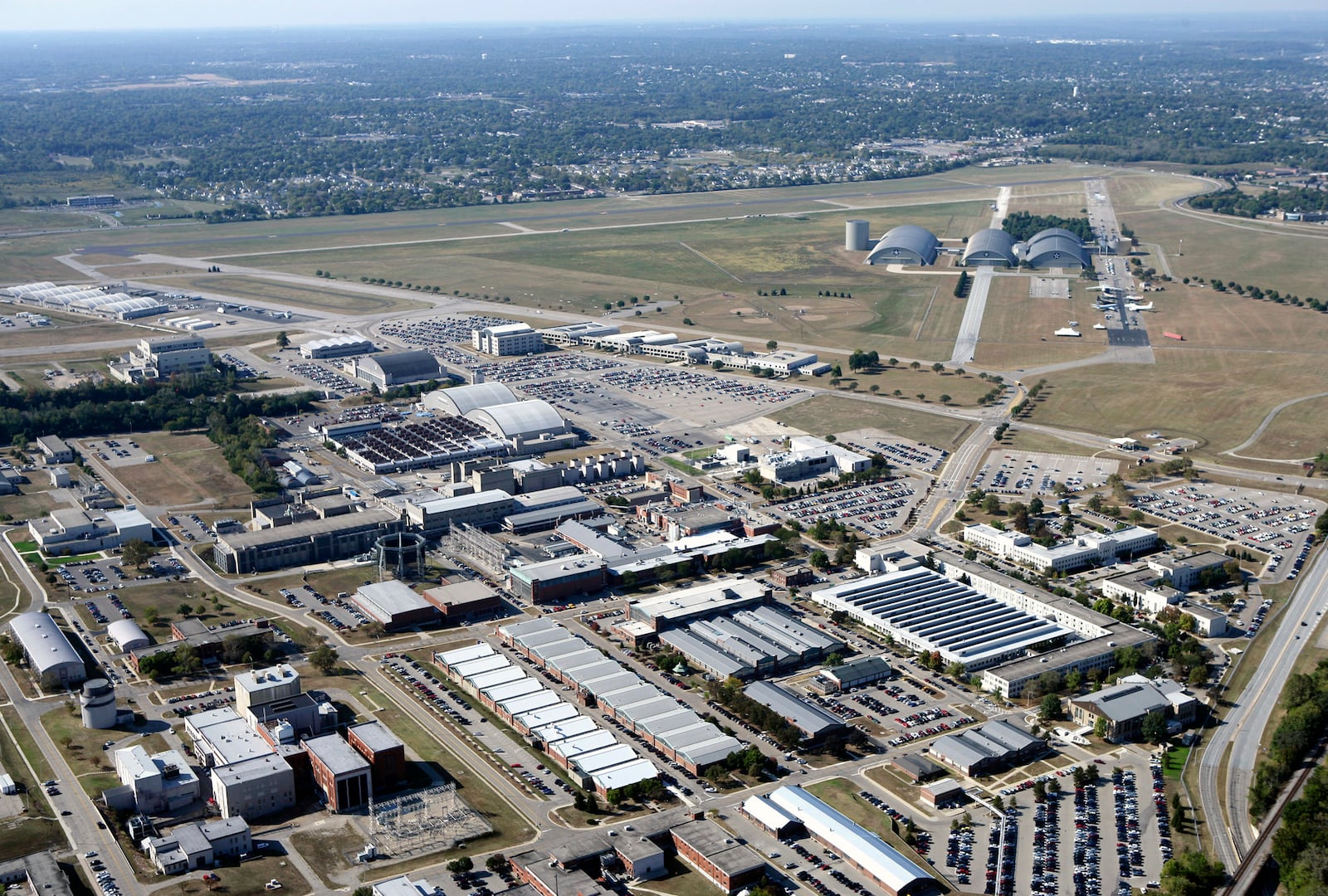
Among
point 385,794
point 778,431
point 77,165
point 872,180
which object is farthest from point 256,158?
point 385,794

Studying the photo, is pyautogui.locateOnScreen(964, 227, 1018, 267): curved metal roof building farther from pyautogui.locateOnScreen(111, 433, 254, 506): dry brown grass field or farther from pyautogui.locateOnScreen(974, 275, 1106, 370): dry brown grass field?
pyautogui.locateOnScreen(111, 433, 254, 506): dry brown grass field

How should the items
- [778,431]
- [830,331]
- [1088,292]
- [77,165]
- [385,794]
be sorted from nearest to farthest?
[385,794] < [778,431] < [830,331] < [1088,292] < [77,165]

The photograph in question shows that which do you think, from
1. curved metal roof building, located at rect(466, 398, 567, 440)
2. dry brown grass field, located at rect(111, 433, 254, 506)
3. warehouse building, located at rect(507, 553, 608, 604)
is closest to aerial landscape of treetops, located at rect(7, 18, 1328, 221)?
dry brown grass field, located at rect(111, 433, 254, 506)

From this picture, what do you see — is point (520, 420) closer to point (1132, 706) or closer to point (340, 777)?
point (340, 777)

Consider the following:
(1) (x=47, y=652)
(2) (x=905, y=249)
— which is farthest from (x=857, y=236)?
(1) (x=47, y=652)

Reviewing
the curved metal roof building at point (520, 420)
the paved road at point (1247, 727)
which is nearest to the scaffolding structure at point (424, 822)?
the paved road at point (1247, 727)

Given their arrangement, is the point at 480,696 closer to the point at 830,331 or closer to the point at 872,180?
the point at 830,331
